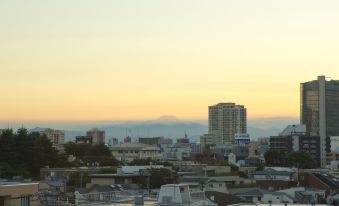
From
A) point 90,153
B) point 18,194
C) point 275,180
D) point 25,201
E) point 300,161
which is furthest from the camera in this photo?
point 90,153

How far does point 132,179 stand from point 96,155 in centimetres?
3975

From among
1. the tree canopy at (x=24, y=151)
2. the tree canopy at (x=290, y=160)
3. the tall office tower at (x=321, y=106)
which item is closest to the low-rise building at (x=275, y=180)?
the tree canopy at (x=290, y=160)

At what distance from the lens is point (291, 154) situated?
97562 millimetres

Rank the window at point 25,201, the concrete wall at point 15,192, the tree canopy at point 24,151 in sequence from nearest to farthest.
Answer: the concrete wall at point 15,192, the window at point 25,201, the tree canopy at point 24,151

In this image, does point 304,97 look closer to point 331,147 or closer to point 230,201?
point 331,147

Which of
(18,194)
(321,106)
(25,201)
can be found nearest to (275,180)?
(25,201)

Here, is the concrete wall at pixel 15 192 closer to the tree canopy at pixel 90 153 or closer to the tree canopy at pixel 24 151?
the tree canopy at pixel 24 151

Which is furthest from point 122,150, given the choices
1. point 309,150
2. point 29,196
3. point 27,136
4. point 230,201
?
point 29,196

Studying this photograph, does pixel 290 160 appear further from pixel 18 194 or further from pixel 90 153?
pixel 18 194

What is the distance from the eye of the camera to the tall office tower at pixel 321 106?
191250 mm

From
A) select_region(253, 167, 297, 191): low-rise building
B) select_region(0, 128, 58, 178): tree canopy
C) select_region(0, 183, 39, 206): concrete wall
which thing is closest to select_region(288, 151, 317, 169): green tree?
select_region(253, 167, 297, 191): low-rise building

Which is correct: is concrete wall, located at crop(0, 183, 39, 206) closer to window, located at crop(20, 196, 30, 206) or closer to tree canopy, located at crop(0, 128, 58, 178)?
window, located at crop(20, 196, 30, 206)

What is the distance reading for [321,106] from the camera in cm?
19412

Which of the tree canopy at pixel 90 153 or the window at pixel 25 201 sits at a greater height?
the tree canopy at pixel 90 153
